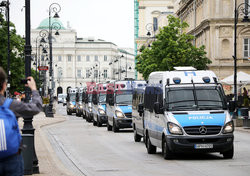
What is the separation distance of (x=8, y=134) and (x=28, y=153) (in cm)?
636

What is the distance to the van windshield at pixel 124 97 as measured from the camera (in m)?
30.9

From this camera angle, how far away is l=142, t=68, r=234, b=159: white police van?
625 inches

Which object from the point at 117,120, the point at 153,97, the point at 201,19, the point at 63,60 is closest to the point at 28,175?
the point at 153,97

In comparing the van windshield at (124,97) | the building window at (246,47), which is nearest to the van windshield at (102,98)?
the van windshield at (124,97)

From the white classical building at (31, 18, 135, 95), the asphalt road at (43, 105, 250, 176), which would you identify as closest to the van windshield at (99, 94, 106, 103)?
the asphalt road at (43, 105, 250, 176)

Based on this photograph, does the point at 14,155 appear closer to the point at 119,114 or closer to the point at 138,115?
the point at 138,115

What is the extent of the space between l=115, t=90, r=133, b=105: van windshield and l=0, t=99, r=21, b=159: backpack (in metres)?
24.4

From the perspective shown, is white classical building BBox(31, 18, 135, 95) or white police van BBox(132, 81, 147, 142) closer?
white police van BBox(132, 81, 147, 142)

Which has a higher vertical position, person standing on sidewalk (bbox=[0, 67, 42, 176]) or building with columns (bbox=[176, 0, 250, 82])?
building with columns (bbox=[176, 0, 250, 82])

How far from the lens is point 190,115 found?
52.9 feet

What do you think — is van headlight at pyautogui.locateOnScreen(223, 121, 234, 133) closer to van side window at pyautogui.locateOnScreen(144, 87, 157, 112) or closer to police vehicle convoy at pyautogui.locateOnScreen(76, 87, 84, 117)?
van side window at pyautogui.locateOnScreen(144, 87, 157, 112)

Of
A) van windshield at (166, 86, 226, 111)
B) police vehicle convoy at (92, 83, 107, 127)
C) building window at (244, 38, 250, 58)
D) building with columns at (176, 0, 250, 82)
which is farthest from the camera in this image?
building window at (244, 38, 250, 58)

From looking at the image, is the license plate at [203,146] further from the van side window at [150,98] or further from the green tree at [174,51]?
the green tree at [174,51]

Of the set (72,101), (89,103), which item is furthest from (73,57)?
(89,103)
